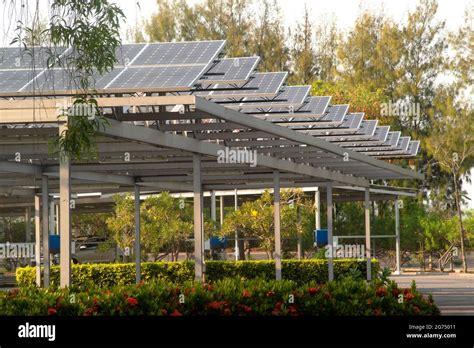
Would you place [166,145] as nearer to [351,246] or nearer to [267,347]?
[267,347]

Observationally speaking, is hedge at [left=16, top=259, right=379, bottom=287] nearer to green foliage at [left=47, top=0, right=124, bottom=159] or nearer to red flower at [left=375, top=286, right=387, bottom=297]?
red flower at [left=375, top=286, right=387, bottom=297]

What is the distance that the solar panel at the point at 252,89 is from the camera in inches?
800

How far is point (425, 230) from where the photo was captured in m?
53.4

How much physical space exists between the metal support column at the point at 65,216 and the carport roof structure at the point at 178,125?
22mm

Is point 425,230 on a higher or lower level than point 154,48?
lower

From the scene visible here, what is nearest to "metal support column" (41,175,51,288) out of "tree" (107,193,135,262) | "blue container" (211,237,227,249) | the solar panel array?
the solar panel array

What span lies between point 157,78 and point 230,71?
1596 mm

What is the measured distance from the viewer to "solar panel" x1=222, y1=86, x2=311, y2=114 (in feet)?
70.6

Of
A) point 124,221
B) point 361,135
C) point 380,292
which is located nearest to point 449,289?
point 361,135

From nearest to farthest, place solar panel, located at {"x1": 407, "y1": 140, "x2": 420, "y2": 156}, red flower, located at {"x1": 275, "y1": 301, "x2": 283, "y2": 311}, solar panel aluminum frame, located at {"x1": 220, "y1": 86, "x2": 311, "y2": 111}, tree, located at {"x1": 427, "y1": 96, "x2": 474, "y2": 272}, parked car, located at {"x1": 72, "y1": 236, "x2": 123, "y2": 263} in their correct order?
1. red flower, located at {"x1": 275, "y1": 301, "x2": 283, "y2": 311}
2. solar panel aluminum frame, located at {"x1": 220, "y1": 86, "x2": 311, "y2": 111}
3. solar panel, located at {"x1": 407, "y1": 140, "x2": 420, "y2": 156}
4. parked car, located at {"x1": 72, "y1": 236, "x2": 123, "y2": 263}
5. tree, located at {"x1": 427, "y1": 96, "x2": 474, "y2": 272}

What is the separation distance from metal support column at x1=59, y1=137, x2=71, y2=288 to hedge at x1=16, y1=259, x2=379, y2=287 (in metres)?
15.8

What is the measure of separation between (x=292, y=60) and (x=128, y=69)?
A: 51.1 meters

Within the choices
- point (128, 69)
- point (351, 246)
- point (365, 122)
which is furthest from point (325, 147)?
point (351, 246)

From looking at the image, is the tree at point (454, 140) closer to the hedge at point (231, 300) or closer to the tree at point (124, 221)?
the tree at point (124, 221)
